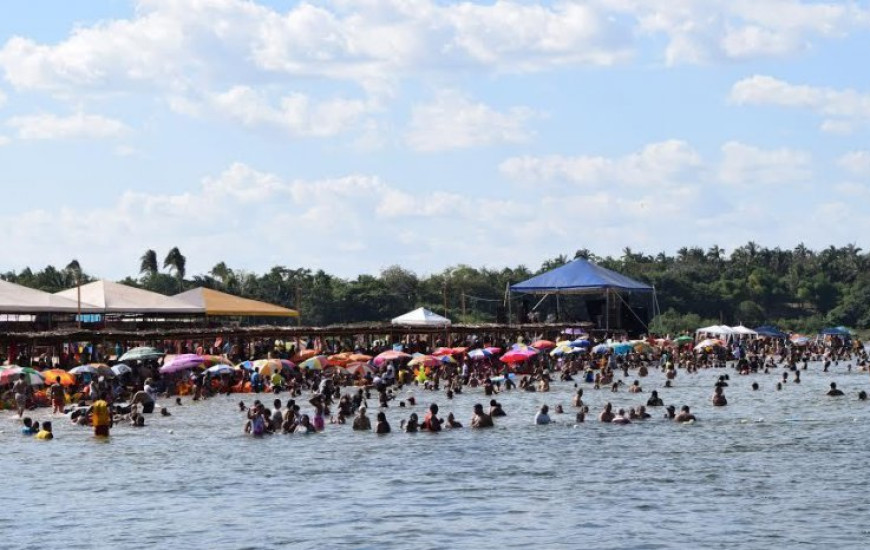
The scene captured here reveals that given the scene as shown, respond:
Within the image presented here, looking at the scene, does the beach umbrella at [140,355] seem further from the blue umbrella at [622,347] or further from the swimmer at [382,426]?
the blue umbrella at [622,347]

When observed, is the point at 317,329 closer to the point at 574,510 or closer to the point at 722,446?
the point at 722,446

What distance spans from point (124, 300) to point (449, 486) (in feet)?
135

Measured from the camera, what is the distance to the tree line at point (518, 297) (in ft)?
399

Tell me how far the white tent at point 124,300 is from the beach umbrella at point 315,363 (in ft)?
49.9

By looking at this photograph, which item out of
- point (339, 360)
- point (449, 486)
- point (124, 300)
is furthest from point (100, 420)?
point (124, 300)

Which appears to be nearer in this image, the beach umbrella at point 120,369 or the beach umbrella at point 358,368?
the beach umbrella at point 120,369

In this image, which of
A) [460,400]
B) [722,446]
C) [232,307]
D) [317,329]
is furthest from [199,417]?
[232,307]

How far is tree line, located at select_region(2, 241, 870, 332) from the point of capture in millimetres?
121562

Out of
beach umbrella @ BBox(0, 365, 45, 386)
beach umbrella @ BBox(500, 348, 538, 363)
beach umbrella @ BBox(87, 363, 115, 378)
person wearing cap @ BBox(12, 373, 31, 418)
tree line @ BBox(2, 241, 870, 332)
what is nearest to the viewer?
person wearing cap @ BBox(12, 373, 31, 418)

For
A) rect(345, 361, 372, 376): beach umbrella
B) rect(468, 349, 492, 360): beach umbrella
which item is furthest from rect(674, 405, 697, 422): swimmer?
rect(468, 349, 492, 360): beach umbrella

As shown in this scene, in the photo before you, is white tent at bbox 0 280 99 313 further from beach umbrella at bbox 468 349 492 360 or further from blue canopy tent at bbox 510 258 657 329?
blue canopy tent at bbox 510 258 657 329

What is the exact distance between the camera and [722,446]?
33.2 m

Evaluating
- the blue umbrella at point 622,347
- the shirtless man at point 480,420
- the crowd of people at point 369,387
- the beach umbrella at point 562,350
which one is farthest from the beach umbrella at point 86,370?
the blue umbrella at point 622,347

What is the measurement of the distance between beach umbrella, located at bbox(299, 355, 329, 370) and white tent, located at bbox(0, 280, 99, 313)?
13.0 metres
